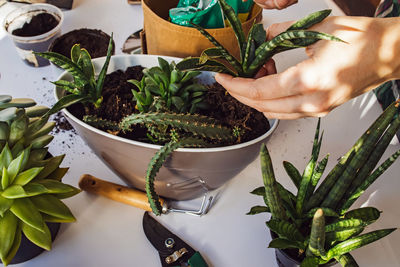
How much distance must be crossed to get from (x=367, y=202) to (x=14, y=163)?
630 millimetres

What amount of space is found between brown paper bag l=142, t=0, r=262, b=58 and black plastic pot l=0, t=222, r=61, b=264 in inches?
15.2

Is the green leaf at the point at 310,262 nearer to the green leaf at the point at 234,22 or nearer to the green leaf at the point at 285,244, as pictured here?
the green leaf at the point at 285,244

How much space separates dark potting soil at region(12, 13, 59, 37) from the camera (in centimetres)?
84

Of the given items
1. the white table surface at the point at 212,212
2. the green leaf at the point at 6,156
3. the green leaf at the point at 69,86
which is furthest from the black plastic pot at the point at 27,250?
the green leaf at the point at 69,86

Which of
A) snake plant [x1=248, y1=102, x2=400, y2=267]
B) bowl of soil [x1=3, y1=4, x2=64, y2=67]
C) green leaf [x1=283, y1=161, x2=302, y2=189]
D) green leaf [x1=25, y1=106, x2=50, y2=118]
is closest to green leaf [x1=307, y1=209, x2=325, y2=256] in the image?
snake plant [x1=248, y1=102, x2=400, y2=267]

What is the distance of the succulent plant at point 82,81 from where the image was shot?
0.59 metres

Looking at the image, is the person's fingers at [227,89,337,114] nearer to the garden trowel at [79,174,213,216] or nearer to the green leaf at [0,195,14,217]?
the garden trowel at [79,174,213,216]

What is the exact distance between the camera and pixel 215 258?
61 centimetres

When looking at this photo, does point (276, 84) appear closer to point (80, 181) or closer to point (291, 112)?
point (291, 112)

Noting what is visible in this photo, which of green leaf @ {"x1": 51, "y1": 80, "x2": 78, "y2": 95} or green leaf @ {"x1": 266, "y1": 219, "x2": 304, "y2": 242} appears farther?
green leaf @ {"x1": 51, "y1": 80, "x2": 78, "y2": 95}

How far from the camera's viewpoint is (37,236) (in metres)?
0.51

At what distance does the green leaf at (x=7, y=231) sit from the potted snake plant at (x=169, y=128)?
0.17m

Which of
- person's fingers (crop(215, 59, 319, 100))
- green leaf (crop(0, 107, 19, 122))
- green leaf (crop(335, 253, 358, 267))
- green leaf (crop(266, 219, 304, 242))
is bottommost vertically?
green leaf (crop(335, 253, 358, 267))

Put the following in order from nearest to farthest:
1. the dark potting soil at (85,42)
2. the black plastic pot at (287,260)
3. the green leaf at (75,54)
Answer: the black plastic pot at (287,260) < the green leaf at (75,54) < the dark potting soil at (85,42)
